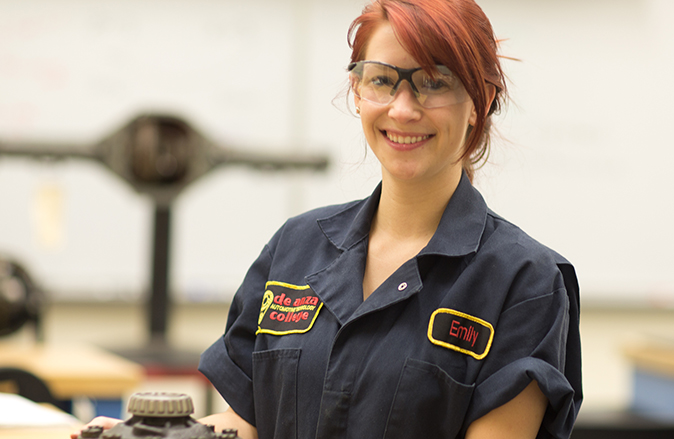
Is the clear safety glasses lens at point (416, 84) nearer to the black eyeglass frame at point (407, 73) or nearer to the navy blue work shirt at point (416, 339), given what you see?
the black eyeglass frame at point (407, 73)

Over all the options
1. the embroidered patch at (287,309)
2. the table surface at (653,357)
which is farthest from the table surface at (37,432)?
the table surface at (653,357)

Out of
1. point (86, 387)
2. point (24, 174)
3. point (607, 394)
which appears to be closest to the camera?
point (86, 387)

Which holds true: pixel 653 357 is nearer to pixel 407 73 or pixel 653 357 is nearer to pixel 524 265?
pixel 524 265

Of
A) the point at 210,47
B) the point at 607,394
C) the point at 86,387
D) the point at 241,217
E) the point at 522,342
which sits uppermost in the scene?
the point at 210,47

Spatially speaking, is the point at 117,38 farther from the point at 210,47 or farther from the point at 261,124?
the point at 261,124

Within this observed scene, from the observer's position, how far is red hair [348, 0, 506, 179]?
1157 mm

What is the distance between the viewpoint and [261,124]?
412 centimetres

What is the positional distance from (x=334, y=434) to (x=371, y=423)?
0.20 feet

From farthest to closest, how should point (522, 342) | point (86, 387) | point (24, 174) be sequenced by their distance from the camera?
point (24, 174) < point (86, 387) < point (522, 342)

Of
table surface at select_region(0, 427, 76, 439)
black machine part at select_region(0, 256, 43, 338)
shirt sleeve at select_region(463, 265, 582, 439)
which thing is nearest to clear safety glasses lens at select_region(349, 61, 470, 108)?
shirt sleeve at select_region(463, 265, 582, 439)

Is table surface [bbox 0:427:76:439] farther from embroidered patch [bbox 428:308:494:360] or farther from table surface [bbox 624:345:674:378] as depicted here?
table surface [bbox 624:345:674:378]

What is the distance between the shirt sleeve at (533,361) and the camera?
1.10 m

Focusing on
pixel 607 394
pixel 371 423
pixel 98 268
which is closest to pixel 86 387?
pixel 98 268

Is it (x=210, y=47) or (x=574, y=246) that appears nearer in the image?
(x=210, y=47)
